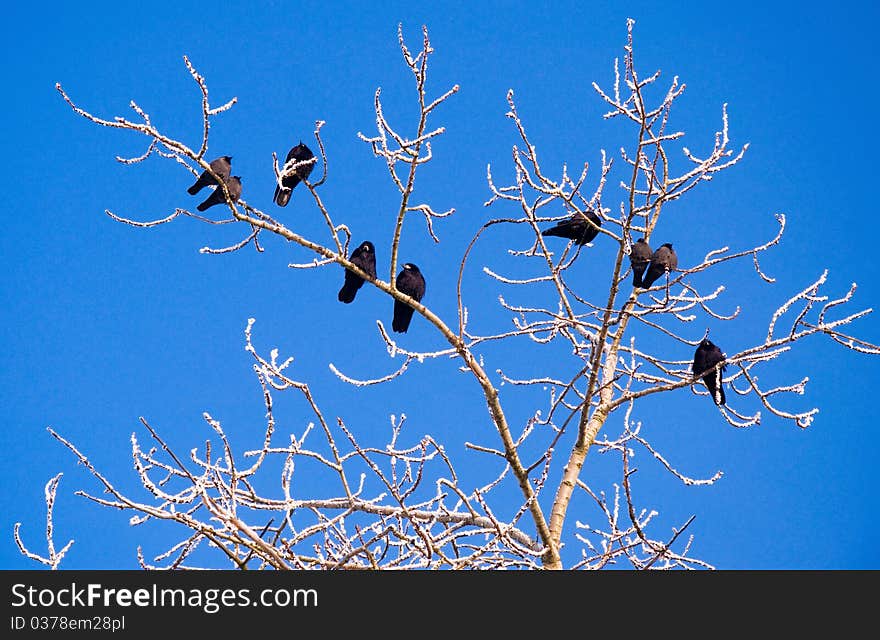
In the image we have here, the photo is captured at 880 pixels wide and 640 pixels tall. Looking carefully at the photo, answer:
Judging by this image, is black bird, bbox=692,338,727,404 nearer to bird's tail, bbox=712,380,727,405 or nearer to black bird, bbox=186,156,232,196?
bird's tail, bbox=712,380,727,405

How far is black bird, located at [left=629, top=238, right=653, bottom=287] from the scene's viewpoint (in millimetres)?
6395

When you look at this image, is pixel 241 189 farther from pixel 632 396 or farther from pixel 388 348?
pixel 632 396

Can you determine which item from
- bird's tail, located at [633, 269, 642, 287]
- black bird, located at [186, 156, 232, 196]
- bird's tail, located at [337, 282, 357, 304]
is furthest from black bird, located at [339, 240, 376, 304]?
bird's tail, located at [633, 269, 642, 287]

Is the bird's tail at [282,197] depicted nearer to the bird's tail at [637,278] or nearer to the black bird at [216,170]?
the black bird at [216,170]

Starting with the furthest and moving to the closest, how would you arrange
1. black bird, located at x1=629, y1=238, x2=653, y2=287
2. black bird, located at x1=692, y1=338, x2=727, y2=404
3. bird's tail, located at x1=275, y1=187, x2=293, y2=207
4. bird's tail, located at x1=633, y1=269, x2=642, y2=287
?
bird's tail, located at x1=275, y1=187, x2=293, y2=207
bird's tail, located at x1=633, y1=269, x2=642, y2=287
black bird, located at x1=629, y1=238, x2=653, y2=287
black bird, located at x1=692, y1=338, x2=727, y2=404

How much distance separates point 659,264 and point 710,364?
80cm

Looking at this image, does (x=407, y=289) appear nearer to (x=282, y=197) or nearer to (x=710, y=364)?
(x=282, y=197)

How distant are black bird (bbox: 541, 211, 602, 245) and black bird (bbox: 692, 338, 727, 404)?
45.9 inches

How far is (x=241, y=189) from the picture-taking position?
6980 mm

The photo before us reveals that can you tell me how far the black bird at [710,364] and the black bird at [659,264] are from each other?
24.4 inches

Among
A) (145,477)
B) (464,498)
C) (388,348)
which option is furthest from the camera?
(388,348)

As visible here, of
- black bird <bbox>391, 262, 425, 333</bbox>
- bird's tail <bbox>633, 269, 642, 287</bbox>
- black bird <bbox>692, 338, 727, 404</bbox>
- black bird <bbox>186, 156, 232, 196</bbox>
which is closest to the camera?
black bird <bbox>692, 338, 727, 404</bbox>
